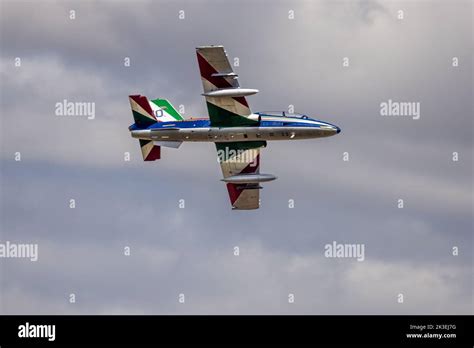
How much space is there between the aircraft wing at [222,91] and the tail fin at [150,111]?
17.8 feet

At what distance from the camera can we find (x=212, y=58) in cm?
12962

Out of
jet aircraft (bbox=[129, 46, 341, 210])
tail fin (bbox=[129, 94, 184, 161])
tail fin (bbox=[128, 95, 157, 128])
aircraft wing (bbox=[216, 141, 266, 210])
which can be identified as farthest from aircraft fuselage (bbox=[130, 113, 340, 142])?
aircraft wing (bbox=[216, 141, 266, 210])

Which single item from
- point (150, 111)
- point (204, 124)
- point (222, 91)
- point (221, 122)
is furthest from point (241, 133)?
point (150, 111)

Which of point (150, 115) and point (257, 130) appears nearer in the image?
point (257, 130)

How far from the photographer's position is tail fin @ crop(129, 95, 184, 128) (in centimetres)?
13362

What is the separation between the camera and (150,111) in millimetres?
134125

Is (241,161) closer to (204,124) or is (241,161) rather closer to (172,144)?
(204,124)

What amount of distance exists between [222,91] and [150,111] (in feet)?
25.9
